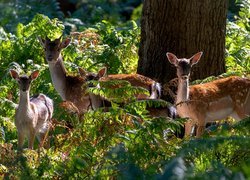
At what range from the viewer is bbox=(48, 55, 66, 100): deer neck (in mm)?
12008

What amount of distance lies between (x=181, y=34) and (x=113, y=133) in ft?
10.9

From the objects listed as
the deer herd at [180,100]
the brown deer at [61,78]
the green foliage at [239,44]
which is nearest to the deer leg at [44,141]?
the deer herd at [180,100]

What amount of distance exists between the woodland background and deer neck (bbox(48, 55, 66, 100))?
21 centimetres

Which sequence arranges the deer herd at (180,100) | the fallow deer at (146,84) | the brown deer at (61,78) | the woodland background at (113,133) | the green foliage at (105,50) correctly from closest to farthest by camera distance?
the woodland background at (113,133) < the deer herd at (180,100) < the fallow deer at (146,84) < the brown deer at (61,78) < the green foliage at (105,50)

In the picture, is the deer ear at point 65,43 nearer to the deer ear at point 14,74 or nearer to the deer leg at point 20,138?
the deer ear at point 14,74

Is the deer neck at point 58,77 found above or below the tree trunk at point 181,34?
below

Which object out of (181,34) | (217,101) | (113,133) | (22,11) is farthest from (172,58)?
(22,11)

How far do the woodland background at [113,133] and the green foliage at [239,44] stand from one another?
0.01m

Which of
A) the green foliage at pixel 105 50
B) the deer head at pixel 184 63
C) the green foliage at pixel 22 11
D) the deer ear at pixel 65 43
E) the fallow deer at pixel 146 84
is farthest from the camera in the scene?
the green foliage at pixel 22 11

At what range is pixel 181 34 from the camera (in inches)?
433

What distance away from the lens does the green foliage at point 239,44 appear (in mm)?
11757

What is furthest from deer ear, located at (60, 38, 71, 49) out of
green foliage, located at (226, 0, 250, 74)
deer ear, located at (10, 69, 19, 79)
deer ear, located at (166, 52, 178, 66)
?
green foliage, located at (226, 0, 250, 74)

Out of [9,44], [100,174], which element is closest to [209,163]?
[100,174]

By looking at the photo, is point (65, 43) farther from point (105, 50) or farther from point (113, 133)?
point (113, 133)
